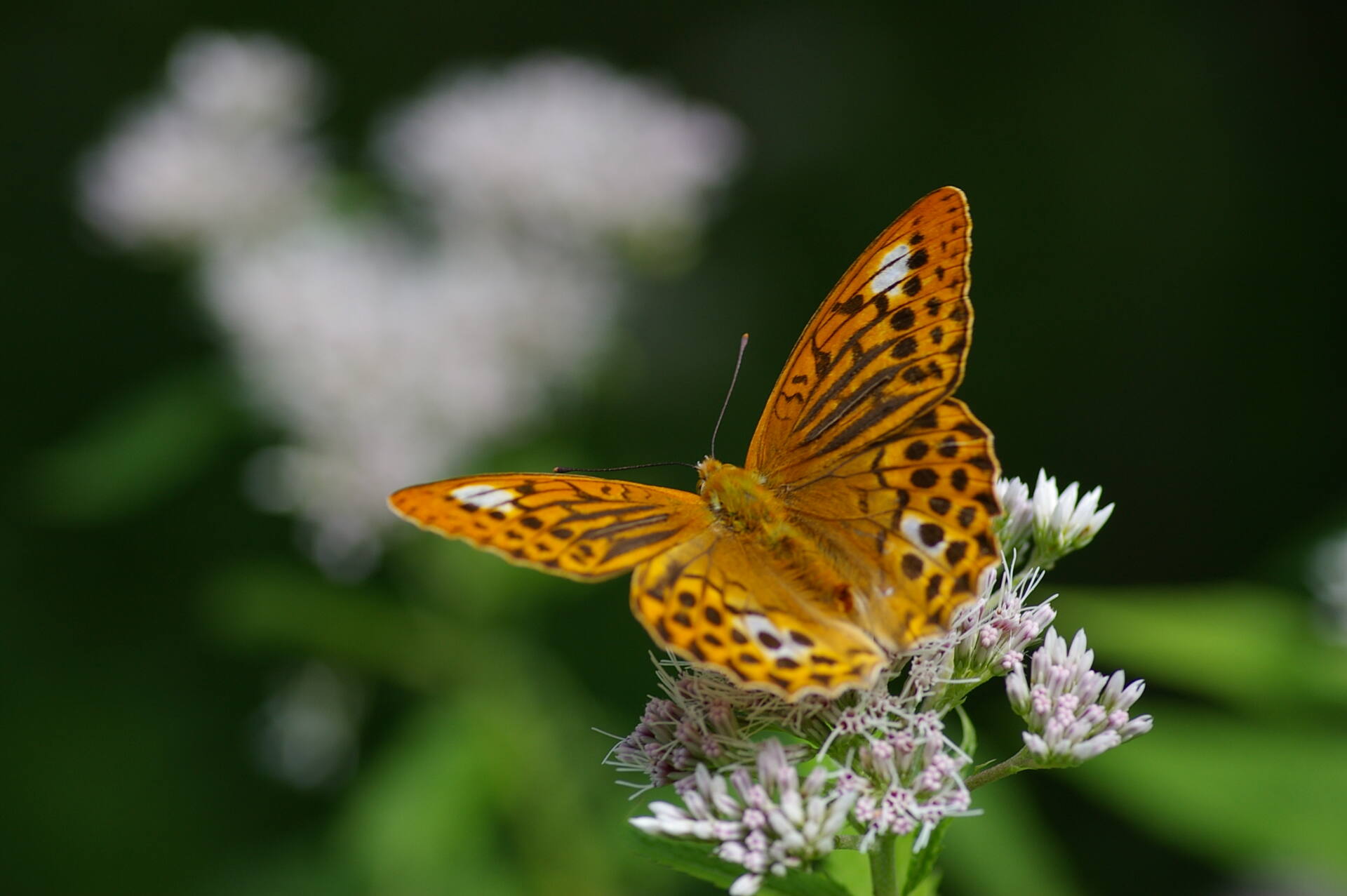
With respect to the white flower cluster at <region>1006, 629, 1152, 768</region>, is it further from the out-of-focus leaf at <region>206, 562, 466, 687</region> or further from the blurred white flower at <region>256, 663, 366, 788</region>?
the blurred white flower at <region>256, 663, 366, 788</region>

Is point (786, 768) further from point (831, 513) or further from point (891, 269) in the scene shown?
point (891, 269)

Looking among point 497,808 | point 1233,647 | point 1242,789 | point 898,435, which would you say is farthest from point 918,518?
point 497,808

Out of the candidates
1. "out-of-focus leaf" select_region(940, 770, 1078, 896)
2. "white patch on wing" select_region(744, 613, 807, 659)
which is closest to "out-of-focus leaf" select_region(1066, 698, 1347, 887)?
"out-of-focus leaf" select_region(940, 770, 1078, 896)

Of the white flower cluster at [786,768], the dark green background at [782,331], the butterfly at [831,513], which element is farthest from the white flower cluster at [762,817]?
the dark green background at [782,331]

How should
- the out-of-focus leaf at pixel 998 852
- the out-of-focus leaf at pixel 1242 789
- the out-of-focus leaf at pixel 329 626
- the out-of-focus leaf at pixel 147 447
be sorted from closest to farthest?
1. the out-of-focus leaf at pixel 1242 789
2. the out-of-focus leaf at pixel 998 852
3. the out-of-focus leaf at pixel 329 626
4. the out-of-focus leaf at pixel 147 447

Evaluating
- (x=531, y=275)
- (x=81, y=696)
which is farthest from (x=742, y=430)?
(x=81, y=696)

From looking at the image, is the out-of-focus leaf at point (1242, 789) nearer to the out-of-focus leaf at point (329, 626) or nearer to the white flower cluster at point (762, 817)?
the white flower cluster at point (762, 817)

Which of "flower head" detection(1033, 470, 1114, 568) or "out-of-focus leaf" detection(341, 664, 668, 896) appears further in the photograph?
"out-of-focus leaf" detection(341, 664, 668, 896)
